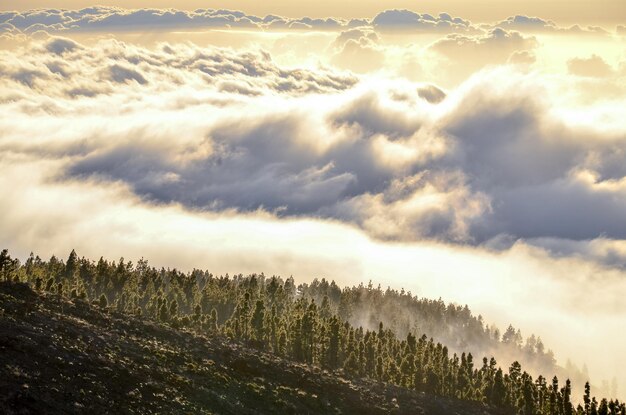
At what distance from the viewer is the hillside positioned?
310 ft

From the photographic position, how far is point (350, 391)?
15525 centimetres

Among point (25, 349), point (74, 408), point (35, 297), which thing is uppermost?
point (35, 297)

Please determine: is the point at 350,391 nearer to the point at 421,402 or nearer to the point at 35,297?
the point at 421,402

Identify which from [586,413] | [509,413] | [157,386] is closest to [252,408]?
[157,386]

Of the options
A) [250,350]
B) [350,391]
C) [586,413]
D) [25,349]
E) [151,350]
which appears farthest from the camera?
[586,413]

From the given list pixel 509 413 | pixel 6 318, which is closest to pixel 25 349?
pixel 6 318

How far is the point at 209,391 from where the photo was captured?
121062 mm

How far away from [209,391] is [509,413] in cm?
10608

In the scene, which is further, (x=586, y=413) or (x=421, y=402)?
(x=586, y=413)

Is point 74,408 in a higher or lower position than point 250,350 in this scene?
lower

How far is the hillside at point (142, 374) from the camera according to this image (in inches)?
3720

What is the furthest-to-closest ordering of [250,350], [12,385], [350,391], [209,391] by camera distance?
[250,350], [350,391], [209,391], [12,385]

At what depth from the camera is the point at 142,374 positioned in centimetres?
11550

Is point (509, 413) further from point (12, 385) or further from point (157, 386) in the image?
point (12, 385)
